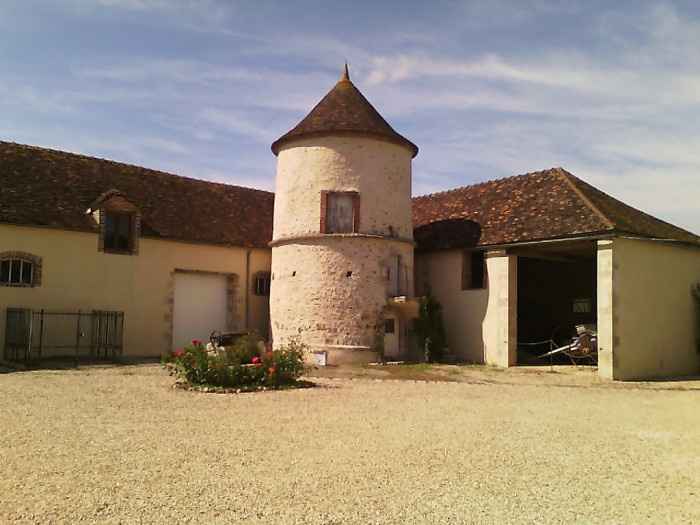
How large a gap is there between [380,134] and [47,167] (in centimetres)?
1035

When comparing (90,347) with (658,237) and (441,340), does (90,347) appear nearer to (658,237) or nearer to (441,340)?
(441,340)

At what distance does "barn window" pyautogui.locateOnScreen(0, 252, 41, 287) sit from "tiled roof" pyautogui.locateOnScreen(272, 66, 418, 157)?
7.82m

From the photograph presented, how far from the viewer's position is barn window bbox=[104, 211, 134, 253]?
797 inches

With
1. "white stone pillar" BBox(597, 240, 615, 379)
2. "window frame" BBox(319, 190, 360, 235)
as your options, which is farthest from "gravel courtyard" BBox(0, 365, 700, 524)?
"window frame" BBox(319, 190, 360, 235)

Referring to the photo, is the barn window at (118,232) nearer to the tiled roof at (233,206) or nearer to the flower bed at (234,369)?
the tiled roof at (233,206)

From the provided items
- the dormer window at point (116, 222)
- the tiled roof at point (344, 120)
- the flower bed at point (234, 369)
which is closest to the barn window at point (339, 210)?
the tiled roof at point (344, 120)

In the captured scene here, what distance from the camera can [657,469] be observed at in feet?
23.1

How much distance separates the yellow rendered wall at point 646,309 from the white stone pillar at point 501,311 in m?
2.99

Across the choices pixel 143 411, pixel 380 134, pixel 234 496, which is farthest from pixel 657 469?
pixel 380 134

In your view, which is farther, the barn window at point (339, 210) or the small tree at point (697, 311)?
the barn window at point (339, 210)

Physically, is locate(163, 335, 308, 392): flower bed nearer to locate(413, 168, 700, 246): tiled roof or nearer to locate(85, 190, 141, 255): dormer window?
locate(85, 190, 141, 255): dormer window

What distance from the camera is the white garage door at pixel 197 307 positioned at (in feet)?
71.7

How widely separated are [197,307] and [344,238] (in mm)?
6091

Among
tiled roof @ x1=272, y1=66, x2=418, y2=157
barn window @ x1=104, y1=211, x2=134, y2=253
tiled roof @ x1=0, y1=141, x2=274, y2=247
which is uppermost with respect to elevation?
tiled roof @ x1=272, y1=66, x2=418, y2=157
